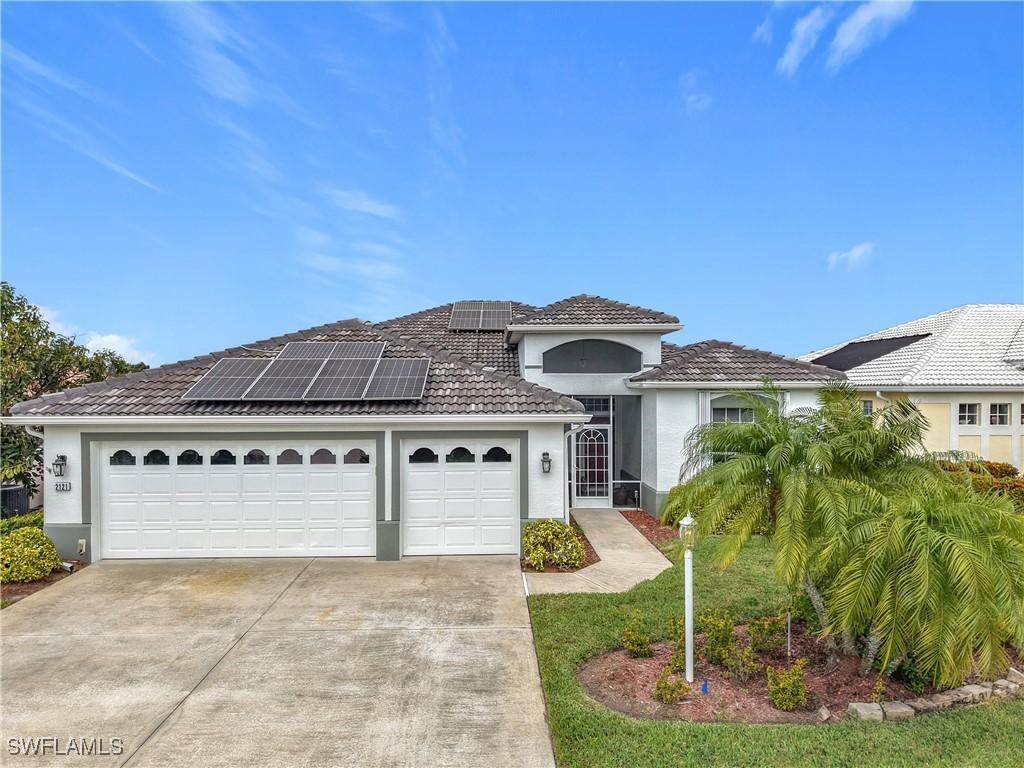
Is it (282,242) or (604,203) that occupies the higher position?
(604,203)

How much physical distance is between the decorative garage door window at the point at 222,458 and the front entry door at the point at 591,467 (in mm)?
8860

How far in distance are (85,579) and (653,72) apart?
1825 cm

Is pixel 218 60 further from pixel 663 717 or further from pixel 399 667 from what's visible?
pixel 663 717

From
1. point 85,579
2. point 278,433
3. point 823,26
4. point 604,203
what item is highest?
point 823,26

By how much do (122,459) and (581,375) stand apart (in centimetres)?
1113

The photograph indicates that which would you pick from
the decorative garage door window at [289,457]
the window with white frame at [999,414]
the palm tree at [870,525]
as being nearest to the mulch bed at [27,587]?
the decorative garage door window at [289,457]

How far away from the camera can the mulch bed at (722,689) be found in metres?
5.60

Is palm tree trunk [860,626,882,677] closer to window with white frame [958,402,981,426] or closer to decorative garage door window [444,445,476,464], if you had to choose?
decorative garage door window [444,445,476,464]

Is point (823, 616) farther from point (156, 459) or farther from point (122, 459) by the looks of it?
point (122, 459)

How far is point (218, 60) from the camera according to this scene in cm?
1398

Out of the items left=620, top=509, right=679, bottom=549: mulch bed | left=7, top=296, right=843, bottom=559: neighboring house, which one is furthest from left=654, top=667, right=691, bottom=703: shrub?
left=620, top=509, right=679, bottom=549: mulch bed

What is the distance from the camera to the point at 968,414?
1828cm

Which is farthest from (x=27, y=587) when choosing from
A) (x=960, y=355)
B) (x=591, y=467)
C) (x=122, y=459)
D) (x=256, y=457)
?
(x=960, y=355)

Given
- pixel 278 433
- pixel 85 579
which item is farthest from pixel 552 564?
pixel 85 579
